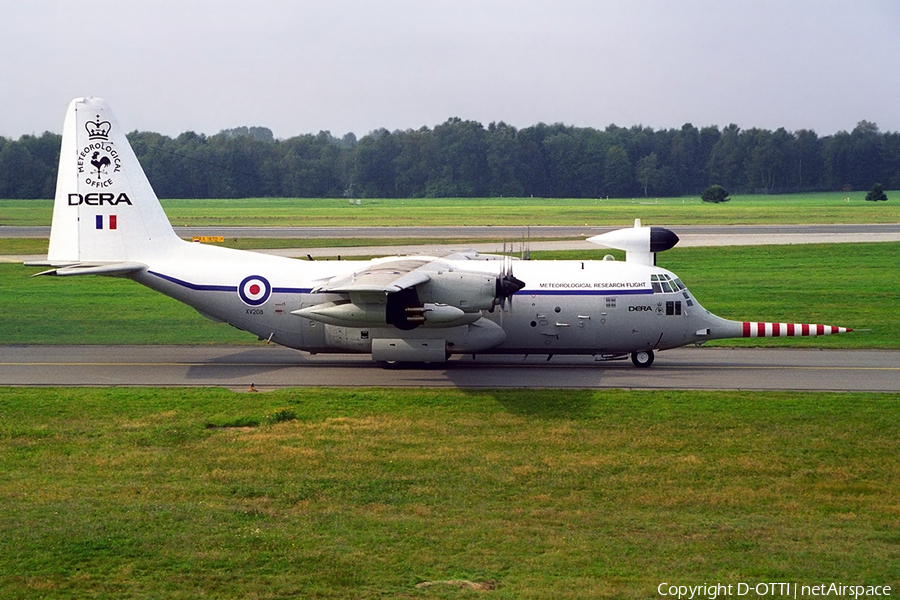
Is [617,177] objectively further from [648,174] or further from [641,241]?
[641,241]

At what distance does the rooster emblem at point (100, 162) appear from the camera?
3178cm

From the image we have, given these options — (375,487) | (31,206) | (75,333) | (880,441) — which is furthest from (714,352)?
(31,206)

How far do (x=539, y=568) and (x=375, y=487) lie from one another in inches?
217

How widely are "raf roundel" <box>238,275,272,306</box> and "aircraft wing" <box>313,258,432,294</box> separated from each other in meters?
2.37

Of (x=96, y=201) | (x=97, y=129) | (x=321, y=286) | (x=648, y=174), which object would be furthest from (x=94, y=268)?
(x=648, y=174)

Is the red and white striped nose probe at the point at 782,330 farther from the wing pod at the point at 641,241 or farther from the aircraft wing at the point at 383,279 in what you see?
the aircraft wing at the point at 383,279

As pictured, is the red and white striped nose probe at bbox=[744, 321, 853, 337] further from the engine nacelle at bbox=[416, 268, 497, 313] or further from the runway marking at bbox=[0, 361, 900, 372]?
the engine nacelle at bbox=[416, 268, 497, 313]

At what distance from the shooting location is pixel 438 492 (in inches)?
741

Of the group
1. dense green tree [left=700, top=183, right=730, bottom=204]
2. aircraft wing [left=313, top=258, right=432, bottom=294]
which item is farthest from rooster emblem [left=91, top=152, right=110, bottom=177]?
dense green tree [left=700, top=183, right=730, bottom=204]

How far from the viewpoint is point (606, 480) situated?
19578 mm

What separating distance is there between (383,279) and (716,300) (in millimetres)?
24596

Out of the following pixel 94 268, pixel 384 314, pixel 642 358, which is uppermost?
pixel 94 268

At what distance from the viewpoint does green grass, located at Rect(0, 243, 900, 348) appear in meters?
37.3

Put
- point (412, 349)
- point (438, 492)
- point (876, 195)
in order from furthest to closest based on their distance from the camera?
point (876, 195) → point (412, 349) → point (438, 492)
